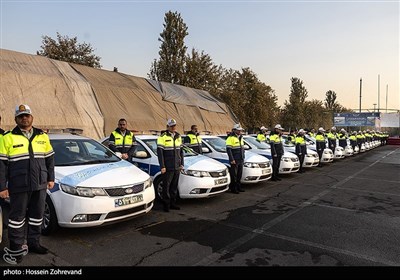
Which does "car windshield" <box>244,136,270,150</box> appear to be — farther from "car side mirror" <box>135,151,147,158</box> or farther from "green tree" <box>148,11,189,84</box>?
"green tree" <box>148,11,189,84</box>

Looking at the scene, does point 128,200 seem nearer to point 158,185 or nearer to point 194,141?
point 158,185

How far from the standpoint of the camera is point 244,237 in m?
4.61

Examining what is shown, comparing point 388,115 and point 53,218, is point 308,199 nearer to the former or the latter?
point 53,218

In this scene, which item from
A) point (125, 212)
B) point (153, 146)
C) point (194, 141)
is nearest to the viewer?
point (125, 212)

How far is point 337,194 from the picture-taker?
795cm

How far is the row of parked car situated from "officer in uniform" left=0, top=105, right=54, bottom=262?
44 centimetres

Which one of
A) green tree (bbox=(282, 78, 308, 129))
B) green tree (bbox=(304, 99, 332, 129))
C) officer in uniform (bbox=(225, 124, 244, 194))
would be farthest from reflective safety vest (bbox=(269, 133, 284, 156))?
green tree (bbox=(304, 99, 332, 129))

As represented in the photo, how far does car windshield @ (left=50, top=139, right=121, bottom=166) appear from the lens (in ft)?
16.9

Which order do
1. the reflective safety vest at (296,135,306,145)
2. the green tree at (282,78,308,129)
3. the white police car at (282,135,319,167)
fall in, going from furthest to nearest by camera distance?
the green tree at (282,78,308,129), the white police car at (282,135,319,167), the reflective safety vest at (296,135,306,145)

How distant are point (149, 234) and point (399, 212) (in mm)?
4965

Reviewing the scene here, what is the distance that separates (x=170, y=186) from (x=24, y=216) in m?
2.91

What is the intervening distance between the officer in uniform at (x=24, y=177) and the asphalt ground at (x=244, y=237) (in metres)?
0.32

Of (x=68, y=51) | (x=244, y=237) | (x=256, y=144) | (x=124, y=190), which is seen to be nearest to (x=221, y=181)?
(x=244, y=237)
